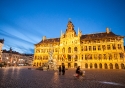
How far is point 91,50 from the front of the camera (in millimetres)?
47562

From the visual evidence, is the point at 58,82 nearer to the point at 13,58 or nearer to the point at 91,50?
the point at 91,50

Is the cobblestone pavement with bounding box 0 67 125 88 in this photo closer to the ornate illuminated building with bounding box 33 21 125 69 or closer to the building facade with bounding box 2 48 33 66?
the ornate illuminated building with bounding box 33 21 125 69

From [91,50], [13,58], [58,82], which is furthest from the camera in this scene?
[13,58]

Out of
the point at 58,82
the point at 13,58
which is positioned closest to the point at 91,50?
the point at 58,82

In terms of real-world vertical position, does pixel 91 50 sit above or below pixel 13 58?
above

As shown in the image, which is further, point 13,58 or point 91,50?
point 13,58

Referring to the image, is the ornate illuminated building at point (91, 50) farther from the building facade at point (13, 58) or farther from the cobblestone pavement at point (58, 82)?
the building facade at point (13, 58)

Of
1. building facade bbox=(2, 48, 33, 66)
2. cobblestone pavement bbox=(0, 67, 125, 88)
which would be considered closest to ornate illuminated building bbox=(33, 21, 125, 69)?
cobblestone pavement bbox=(0, 67, 125, 88)

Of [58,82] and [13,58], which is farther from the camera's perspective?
[13,58]

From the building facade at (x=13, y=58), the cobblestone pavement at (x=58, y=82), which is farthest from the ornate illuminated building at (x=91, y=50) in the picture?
the building facade at (x=13, y=58)

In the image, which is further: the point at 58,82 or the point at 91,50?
the point at 91,50

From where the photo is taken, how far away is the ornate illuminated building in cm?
4284

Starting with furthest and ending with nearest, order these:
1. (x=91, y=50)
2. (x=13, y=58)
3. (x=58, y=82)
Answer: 1. (x=13, y=58)
2. (x=91, y=50)
3. (x=58, y=82)

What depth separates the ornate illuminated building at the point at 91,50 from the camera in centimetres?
4284
